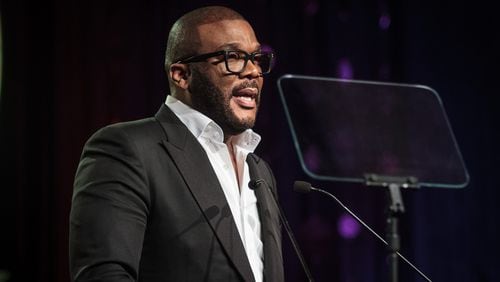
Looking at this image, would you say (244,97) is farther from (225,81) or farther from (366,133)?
(366,133)

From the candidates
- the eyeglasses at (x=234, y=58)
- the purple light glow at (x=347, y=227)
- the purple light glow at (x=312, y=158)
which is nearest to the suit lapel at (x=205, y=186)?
the eyeglasses at (x=234, y=58)

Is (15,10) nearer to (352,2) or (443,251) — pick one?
(352,2)

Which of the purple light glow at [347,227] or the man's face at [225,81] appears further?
the purple light glow at [347,227]

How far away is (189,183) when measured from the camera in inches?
74.7

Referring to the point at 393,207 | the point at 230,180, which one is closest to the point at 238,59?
the point at 230,180

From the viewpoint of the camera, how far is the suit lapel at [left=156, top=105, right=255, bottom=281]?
6.10ft

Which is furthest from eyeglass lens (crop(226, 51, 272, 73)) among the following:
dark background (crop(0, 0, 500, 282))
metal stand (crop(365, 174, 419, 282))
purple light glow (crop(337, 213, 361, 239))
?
purple light glow (crop(337, 213, 361, 239))

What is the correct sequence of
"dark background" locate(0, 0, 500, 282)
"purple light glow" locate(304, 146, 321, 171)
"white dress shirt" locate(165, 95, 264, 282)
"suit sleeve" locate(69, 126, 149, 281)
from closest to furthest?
"suit sleeve" locate(69, 126, 149, 281) < "white dress shirt" locate(165, 95, 264, 282) < "purple light glow" locate(304, 146, 321, 171) < "dark background" locate(0, 0, 500, 282)

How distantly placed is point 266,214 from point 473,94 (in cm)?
211

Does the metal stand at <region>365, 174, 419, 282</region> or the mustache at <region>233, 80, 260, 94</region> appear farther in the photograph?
the metal stand at <region>365, 174, 419, 282</region>

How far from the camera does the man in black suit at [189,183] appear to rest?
1734 mm

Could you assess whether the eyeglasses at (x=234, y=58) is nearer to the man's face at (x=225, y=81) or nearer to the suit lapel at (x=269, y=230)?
the man's face at (x=225, y=81)

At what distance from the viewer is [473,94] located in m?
3.79

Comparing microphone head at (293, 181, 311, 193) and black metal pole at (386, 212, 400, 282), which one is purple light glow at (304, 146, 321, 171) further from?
microphone head at (293, 181, 311, 193)
